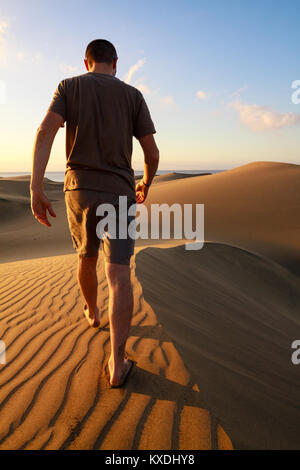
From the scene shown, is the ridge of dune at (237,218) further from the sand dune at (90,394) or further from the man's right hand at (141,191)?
the man's right hand at (141,191)

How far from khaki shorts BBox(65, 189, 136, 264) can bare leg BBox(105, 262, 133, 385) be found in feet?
0.25

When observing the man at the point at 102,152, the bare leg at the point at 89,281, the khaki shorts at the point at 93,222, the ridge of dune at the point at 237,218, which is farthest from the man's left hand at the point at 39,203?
the ridge of dune at the point at 237,218

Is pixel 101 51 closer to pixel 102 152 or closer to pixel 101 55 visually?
pixel 101 55

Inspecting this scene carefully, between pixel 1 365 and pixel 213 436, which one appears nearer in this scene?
pixel 213 436

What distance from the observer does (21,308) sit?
3.16 meters

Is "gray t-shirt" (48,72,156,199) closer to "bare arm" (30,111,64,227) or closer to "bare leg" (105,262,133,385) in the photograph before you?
"bare arm" (30,111,64,227)

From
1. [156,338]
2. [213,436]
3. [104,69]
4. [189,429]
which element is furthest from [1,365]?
[104,69]

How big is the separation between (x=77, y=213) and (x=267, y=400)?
1833 millimetres

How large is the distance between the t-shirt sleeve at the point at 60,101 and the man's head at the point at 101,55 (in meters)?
0.30

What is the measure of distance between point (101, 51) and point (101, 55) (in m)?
0.03

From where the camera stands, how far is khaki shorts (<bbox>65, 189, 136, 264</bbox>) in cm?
181

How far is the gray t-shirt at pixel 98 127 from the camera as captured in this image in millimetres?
1819

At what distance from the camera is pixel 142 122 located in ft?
6.45
